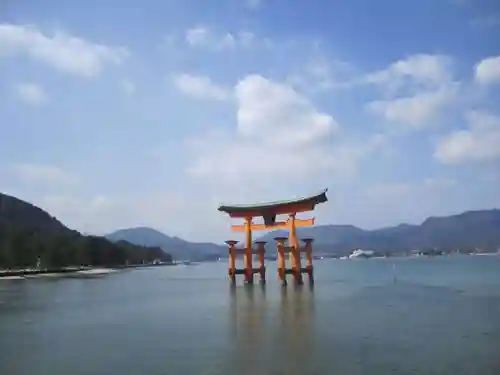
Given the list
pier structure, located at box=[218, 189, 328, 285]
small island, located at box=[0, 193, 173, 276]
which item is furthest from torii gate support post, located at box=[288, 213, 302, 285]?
small island, located at box=[0, 193, 173, 276]

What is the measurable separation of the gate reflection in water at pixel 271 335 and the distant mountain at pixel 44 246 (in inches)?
1927

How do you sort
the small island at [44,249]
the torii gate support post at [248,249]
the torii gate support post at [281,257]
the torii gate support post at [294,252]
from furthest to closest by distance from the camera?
the small island at [44,249] → the torii gate support post at [248,249] → the torii gate support post at [281,257] → the torii gate support post at [294,252]

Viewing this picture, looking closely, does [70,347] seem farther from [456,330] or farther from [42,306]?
[42,306]

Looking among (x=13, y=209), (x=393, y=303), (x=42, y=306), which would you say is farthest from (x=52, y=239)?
(x=393, y=303)

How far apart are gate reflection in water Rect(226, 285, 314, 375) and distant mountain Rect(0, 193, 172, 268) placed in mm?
48937

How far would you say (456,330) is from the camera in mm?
16031

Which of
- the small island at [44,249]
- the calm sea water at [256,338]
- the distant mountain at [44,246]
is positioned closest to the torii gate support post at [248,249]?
the calm sea water at [256,338]

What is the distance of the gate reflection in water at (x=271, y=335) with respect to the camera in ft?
36.7

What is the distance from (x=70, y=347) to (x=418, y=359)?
29.6 ft

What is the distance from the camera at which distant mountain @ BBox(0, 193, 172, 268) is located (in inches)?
2640

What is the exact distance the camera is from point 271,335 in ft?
50.3

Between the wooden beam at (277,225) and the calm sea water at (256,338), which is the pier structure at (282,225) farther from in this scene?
the calm sea water at (256,338)

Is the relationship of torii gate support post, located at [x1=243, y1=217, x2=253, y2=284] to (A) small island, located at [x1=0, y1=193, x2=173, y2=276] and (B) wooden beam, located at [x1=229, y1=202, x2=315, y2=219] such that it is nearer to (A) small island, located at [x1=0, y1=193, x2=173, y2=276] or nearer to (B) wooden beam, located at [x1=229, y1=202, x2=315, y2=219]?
(B) wooden beam, located at [x1=229, y1=202, x2=315, y2=219]

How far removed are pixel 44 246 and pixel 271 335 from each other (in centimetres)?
6311
